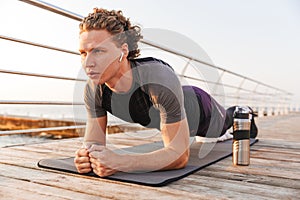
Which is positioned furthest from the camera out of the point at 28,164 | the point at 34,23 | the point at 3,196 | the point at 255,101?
the point at 255,101

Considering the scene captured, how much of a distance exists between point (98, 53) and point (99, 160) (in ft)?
1.28

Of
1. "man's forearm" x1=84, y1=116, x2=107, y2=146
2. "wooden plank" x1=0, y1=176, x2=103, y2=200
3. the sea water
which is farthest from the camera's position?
the sea water

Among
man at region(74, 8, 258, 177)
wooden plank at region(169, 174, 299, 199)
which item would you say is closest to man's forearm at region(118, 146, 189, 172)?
man at region(74, 8, 258, 177)

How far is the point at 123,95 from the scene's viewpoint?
136 centimetres

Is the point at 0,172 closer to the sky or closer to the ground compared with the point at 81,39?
closer to the ground

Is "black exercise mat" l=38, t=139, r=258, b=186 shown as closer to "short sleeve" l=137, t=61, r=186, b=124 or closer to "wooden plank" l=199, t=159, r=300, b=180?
"wooden plank" l=199, t=159, r=300, b=180

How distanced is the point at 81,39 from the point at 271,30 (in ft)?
30.0

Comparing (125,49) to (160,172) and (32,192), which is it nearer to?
(160,172)

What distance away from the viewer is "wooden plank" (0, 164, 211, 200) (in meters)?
0.94

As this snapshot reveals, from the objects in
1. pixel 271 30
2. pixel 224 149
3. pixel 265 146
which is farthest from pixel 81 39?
pixel 271 30

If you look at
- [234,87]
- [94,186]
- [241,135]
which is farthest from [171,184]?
[234,87]

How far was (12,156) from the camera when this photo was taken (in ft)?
5.16

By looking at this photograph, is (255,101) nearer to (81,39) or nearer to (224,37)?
(224,37)

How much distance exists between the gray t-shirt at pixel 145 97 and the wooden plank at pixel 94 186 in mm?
309
